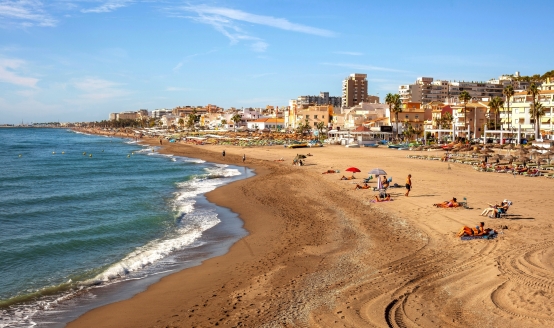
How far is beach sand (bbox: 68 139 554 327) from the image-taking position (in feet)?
28.3

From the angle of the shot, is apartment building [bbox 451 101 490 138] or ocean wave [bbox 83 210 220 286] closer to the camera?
ocean wave [bbox 83 210 220 286]

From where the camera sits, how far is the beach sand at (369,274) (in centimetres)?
863

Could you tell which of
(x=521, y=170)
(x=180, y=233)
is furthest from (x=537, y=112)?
(x=180, y=233)

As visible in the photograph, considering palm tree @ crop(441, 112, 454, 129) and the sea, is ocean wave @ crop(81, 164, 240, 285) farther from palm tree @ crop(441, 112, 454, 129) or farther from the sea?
palm tree @ crop(441, 112, 454, 129)

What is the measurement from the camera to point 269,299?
32.2 ft

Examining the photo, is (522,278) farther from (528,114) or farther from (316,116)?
(316,116)

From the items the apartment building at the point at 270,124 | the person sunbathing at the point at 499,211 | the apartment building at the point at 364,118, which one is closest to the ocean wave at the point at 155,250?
the person sunbathing at the point at 499,211

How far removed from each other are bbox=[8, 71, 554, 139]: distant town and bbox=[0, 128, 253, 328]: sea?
133ft

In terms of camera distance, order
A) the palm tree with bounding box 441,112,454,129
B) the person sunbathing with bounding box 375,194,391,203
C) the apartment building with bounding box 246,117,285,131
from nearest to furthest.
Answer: the person sunbathing with bounding box 375,194,391,203, the palm tree with bounding box 441,112,454,129, the apartment building with bounding box 246,117,285,131

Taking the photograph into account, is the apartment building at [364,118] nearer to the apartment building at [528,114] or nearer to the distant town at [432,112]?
the distant town at [432,112]

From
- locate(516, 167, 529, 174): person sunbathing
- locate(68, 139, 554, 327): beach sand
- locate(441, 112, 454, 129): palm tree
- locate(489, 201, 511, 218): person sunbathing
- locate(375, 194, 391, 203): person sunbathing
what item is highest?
locate(441, 112, 454, 129): palm tree

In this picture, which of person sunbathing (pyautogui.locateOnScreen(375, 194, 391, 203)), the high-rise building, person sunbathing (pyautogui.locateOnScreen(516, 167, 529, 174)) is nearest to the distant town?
the high-rise building

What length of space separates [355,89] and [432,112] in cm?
7051

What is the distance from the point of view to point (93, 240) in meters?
16.9
